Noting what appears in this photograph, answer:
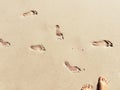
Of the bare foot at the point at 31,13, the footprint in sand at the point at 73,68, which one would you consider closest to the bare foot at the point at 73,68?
the footprint in sand at the point at 73,68

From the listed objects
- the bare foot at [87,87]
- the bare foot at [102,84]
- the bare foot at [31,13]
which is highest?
the bare foot at [31,13]

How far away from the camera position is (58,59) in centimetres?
274

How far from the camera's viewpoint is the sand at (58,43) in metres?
2.61

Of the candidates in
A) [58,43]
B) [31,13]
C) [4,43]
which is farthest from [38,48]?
[31,13]

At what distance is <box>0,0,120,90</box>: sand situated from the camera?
8.55ft

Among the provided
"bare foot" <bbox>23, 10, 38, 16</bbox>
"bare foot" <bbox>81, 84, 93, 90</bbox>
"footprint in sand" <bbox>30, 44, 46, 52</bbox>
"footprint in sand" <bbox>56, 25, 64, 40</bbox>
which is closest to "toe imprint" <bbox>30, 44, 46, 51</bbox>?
"footprint in sand" <bbox>30, 44, 46, 52</bbox>

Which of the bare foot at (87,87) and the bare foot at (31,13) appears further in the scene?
the bare foot at (31,13)

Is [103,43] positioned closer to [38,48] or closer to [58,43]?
[58,43]

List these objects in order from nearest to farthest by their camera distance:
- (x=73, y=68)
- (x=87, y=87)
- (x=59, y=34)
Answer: (x=87, y=87)
(x=73, y=68)
(x=59, y=34)

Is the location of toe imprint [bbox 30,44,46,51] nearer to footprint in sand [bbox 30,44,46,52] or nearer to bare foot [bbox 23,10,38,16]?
footprint in sand [bbox 30,44,46,52]

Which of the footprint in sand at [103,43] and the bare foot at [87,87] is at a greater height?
the footprint in sand at [103,43]

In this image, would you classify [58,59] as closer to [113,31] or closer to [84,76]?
[84,76]

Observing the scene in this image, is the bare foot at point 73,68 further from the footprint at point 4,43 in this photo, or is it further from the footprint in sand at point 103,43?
the footprint at point 4,43

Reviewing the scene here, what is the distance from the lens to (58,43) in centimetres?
286
